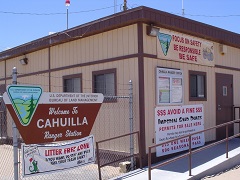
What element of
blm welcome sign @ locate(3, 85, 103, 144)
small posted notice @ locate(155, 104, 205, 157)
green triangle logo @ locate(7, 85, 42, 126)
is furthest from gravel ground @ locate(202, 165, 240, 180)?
green triangle logo @ locate(7, 85, 42, 126)

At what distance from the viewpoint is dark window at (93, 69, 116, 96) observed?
9.25m

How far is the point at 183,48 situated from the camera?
975cm

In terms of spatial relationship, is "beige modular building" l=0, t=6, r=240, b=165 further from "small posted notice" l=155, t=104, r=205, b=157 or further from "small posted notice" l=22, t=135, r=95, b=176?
"small posted notice" l=22, t=135, r=95, b=176

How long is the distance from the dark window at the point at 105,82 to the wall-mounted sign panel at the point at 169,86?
1.26 metres

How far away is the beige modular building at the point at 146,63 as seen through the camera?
27.9 ft

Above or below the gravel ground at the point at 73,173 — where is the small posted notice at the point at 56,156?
above

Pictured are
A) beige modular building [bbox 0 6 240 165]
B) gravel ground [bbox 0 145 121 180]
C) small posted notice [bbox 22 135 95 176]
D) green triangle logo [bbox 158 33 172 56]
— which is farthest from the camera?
green triangle logo [bbox 158 33 172 56]

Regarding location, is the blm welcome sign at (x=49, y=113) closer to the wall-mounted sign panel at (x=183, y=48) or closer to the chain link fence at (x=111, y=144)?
the chain link fence at (x=111, y=144)

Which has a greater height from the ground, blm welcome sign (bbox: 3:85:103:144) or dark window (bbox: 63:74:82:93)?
dark window (bbox: 63:74:82:93)

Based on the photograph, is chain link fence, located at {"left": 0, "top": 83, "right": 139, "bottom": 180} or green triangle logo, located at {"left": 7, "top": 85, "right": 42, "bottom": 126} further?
chain link fence, located at {"left": 0, "top": 83, "right": 139, "bottom": 180}

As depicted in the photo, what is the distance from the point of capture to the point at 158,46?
8883 millimetres

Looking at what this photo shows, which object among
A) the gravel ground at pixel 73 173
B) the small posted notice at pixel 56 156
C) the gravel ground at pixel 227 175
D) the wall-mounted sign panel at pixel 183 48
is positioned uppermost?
the wall-mounted sign panel at pixel 183 48

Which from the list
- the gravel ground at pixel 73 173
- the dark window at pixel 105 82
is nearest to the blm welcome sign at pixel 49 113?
the gravel ground at pixel 73 173

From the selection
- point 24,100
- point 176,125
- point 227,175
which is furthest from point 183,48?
point 24,100
